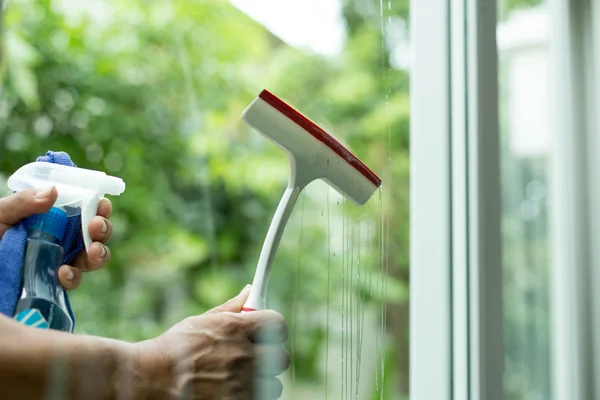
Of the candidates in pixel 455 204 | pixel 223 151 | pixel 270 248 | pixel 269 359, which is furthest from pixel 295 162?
pixel 223 151

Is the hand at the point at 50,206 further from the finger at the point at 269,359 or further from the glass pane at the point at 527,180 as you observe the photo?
the glass pane at the point at 527,180

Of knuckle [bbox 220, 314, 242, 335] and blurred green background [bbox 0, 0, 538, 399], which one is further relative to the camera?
blurred green background [bbox 0, 0, 538, 399]

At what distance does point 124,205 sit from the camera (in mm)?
690

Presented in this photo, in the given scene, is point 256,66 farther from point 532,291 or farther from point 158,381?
point 532,291

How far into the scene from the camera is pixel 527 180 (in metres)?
1.26

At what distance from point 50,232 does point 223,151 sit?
56 cm

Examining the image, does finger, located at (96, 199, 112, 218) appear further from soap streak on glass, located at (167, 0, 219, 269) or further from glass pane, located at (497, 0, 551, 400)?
glass pane, located at (497, 0, 551, 400)

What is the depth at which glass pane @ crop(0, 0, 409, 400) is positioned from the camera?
26.4 inches

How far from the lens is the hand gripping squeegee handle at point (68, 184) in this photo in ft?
1.59

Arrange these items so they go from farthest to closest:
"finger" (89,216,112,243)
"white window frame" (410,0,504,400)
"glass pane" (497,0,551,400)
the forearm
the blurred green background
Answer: "glass pane" (497,0,551,400) < "white window frame" (410,0,504,400) < the blurred green background < "finger" (89,216,112,243) < the forearm

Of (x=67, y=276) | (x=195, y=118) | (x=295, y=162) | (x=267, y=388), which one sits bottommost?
(x=267, y=388)

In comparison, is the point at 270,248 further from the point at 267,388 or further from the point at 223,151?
the point at 223,151

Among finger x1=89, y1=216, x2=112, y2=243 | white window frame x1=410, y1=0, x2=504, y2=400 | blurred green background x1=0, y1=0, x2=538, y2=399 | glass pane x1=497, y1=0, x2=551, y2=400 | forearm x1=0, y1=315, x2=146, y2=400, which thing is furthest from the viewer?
glass pane x1=497, y1=0, x2=551, y2=400

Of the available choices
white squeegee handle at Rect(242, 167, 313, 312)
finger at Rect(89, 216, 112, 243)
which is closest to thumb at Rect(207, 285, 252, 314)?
white squeegee handle at Rect(242, 167, 313, 312)
